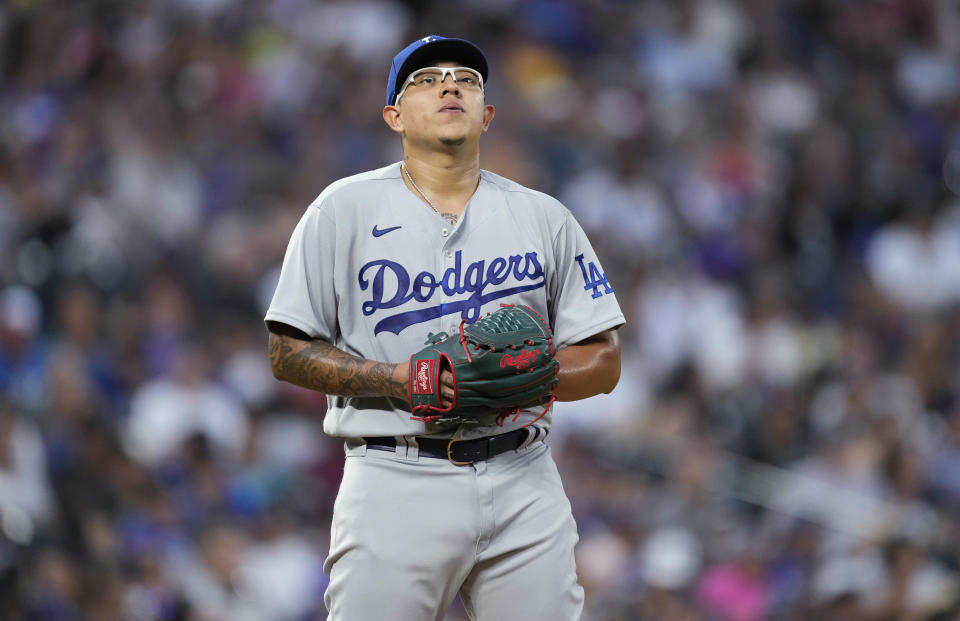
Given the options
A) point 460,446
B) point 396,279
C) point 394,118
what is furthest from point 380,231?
point 460,446

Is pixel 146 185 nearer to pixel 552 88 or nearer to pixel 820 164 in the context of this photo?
pixel 552 88

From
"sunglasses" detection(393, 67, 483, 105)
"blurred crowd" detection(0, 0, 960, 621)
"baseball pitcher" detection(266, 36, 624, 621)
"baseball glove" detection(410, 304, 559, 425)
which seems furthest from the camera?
"blurred crowd" detection(0, 0, 960, 621)

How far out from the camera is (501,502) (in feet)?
8.82

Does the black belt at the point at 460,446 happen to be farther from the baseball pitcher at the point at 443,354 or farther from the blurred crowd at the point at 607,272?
the blurred crowd at the point at 607,272

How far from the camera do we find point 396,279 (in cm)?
275

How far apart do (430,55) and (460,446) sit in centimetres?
96

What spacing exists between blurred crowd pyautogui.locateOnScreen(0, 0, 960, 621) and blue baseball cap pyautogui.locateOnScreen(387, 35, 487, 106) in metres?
3.37

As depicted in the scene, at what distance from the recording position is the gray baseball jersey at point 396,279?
2.72m

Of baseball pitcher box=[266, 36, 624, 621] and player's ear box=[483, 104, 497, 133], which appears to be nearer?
baseball pitcher box=[266, 36, 624, 621]

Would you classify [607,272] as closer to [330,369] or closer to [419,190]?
[419,190]

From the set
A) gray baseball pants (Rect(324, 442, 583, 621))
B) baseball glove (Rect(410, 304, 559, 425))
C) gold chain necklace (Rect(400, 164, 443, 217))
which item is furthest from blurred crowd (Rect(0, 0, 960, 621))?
baseball glove (Rect(410, 304, 559, 425))

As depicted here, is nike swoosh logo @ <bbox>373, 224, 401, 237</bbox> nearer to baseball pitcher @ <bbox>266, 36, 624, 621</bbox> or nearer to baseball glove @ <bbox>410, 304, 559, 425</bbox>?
baseball pitcher @ <bbox>266, 36, 624, 621</bbox>

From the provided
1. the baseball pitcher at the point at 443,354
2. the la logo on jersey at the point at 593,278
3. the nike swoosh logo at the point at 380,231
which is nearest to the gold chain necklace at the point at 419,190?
the baseball pitcher at the point at 443,354

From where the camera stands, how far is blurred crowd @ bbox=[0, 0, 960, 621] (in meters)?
5.82
